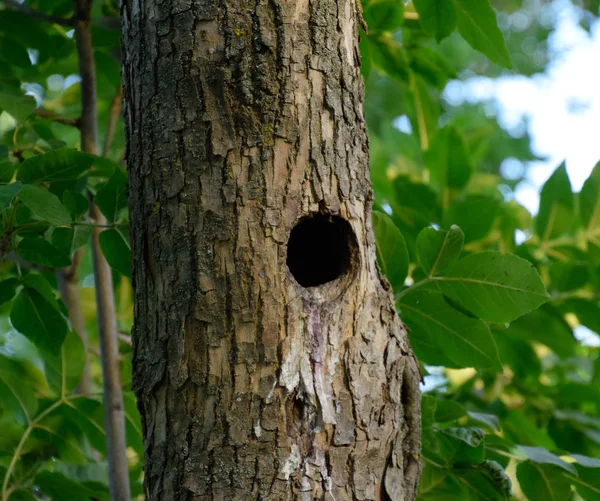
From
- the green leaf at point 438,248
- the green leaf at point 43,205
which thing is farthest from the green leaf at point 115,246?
the green leaf at point 438,248

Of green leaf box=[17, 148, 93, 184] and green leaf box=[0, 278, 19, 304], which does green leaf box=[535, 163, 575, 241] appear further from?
green leaf box=[0, 278, 19, 304]

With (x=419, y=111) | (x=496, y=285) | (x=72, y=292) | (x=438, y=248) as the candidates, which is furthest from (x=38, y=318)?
(x=419, y=111)

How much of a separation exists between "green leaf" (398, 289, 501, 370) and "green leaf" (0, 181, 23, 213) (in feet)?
3.14

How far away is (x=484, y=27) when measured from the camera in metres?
1.93

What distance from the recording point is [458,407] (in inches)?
76.8

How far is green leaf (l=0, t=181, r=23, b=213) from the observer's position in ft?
4.44

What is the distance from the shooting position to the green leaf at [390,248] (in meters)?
1.75

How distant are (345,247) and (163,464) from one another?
57cm

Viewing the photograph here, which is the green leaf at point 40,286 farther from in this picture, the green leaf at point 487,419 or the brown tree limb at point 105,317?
the green leaf at point 487,419

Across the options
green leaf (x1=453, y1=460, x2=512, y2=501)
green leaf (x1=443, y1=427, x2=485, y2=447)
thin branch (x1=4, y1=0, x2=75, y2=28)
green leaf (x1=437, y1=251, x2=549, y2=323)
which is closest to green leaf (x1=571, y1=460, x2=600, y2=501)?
green leaf (x1=453, y1=460, x2=512, y2=501)

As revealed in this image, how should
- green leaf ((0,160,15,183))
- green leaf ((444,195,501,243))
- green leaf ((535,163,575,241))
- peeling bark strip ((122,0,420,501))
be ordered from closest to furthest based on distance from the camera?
1. peeling bark strip ((122,0,420,501))
2. green leaf ((0,160,15,183))
3. green leaf ((444,195,501,243))
4. green leaf ((535,163,575,241))

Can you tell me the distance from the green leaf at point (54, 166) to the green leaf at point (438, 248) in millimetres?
834

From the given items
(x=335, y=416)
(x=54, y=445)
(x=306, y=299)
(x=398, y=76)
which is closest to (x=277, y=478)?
(x=335, y=416)

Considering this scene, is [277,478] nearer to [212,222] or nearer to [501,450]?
[212,222]
